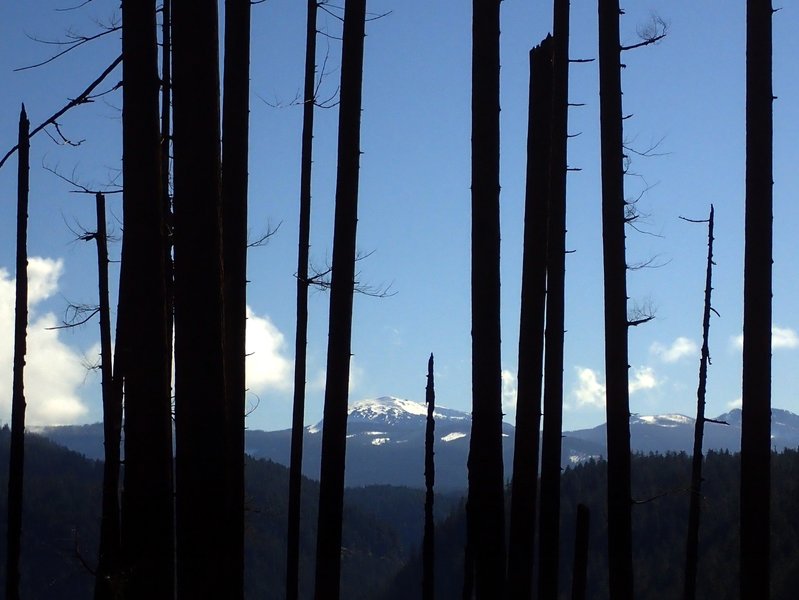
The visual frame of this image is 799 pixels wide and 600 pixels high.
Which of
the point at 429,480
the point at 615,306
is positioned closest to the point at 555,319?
the point at 615,306

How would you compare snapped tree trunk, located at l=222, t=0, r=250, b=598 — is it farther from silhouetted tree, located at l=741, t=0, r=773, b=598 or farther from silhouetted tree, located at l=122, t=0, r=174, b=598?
silhouetted tree, located at l=741, t=0, r=773, b=598

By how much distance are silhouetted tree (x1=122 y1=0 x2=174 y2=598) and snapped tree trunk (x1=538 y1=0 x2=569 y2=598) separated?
21.8ft

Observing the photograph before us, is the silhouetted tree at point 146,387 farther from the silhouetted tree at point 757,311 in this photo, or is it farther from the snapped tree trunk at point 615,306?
the snapped tree trunk at point 615,306

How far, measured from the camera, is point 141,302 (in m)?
8.27

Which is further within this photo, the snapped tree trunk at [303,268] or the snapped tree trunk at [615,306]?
the snapped tree trunk at [303,268]

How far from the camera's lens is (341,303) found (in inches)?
530

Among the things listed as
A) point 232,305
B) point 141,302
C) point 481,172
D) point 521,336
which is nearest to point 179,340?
point 141,302

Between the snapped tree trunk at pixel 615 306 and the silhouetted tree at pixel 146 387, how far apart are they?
6.73 metres

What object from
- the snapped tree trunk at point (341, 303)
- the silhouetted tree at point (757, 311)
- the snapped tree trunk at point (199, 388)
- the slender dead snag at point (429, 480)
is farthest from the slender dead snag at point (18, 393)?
the silhouetted tree at point (757, 311)

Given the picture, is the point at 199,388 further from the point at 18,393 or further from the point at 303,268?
→ the point at 18,393

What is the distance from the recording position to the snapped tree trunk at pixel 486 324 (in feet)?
37.5

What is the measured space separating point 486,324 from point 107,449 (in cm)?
677

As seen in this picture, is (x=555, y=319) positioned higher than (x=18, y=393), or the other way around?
(x=555, y=319)

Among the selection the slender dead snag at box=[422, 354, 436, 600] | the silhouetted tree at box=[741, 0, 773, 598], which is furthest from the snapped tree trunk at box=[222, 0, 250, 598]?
the slender dead snag at box=[422, 354, 436, 600]
